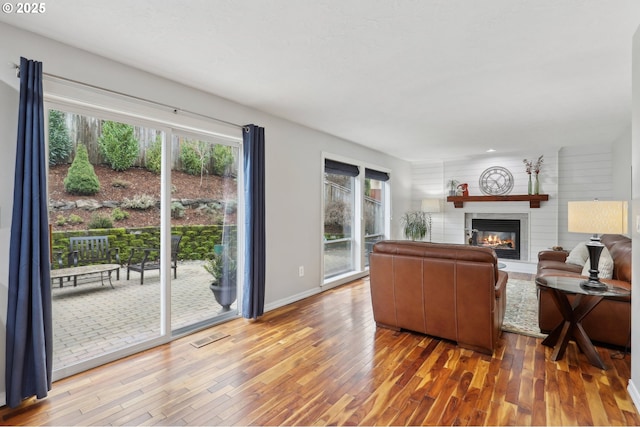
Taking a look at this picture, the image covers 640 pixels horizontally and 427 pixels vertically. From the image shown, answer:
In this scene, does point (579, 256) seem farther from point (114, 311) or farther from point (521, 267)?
point (114, 311)

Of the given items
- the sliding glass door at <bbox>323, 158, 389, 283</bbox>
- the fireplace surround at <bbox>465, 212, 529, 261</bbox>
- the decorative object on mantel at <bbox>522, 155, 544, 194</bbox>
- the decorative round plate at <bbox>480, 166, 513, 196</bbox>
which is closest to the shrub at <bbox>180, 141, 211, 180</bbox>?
the sliding glass door at <bbox>323, 158, 389, 283</bbox>

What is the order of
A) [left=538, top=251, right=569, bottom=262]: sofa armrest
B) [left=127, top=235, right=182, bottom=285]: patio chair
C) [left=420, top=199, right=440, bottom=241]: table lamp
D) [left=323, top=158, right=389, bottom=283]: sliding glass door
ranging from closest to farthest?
[left=127, top=235, right=182, bottom=285]: patio chair
[left=538, top=251, right=569, bottom=262]: sofa armrest
[left=323, top=158, right=389, bottom=283]: sliding glass door
[left=420, top=199, right=440, bottom=241]: table lamp

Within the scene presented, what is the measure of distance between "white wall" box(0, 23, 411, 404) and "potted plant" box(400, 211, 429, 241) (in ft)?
6.72

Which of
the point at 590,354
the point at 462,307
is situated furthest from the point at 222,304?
the point at 590,354

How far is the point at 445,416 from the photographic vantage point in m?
1.95

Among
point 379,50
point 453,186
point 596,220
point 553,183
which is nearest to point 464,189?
point 453,186

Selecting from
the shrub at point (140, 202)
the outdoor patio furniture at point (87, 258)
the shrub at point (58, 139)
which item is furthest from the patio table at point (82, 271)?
the shrub at point (58, 139)

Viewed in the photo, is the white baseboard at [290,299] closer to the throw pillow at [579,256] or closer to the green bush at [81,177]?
the green bush at [81,177]

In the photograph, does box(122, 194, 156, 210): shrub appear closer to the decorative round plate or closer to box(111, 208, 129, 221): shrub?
box(111, 208, 129, 221): shrub

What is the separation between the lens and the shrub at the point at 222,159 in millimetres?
3484

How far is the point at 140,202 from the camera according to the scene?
286cm

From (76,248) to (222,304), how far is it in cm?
155

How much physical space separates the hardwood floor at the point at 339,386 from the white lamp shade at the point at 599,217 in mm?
1079

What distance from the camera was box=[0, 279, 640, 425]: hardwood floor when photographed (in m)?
1.94
